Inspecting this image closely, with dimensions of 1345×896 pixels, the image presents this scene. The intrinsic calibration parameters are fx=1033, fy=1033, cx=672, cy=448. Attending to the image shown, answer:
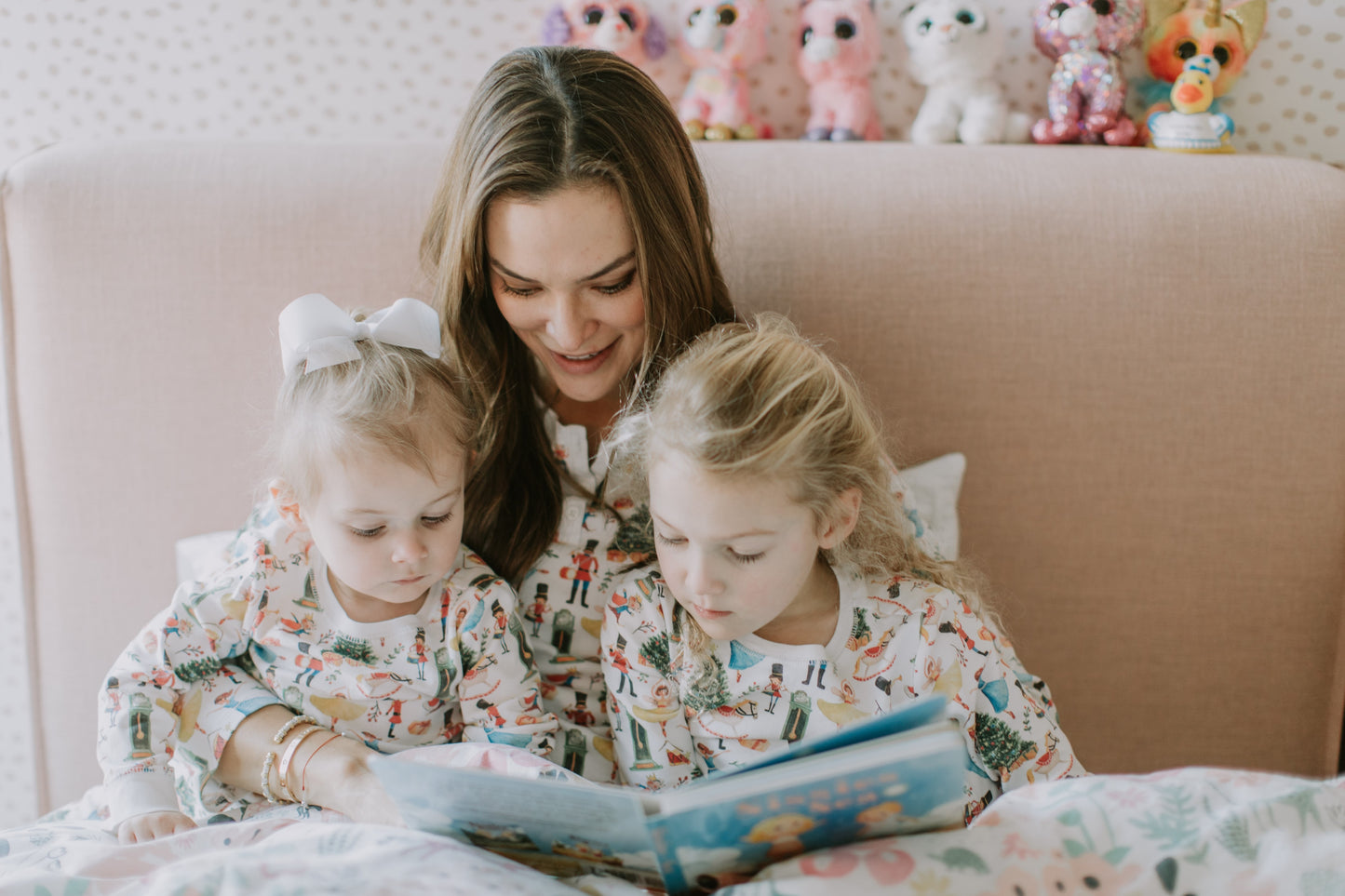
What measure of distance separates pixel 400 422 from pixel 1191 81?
4.15 feet

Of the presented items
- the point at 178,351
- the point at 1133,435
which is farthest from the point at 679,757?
the point at 178,351

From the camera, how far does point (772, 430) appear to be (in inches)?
42.2

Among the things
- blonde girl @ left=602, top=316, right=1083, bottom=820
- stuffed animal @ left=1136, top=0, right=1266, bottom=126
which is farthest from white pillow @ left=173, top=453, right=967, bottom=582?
stuffed animal @ left=1136, top=0, right=1266, bottom=126

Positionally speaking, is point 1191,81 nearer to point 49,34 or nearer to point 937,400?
point 937,400

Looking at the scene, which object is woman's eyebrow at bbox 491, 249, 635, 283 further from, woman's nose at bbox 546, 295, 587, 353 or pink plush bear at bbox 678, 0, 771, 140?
pink plush bear at bbox 678, 0, 771, 140

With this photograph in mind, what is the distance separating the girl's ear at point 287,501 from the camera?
1210mm

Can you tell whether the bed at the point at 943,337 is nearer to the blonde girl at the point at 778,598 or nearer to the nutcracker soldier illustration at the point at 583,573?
the blonde girl at the point at 778,598

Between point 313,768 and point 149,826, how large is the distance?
0.58 ft

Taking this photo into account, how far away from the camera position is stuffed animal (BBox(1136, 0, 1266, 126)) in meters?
1.56

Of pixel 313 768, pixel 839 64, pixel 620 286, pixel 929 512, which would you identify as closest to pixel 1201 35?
pixel 839 64

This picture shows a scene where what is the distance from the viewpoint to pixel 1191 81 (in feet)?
5.09

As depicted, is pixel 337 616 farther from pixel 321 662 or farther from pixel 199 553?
pixel 199 553

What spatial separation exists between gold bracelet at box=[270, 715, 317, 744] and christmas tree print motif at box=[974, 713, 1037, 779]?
0.81 metres

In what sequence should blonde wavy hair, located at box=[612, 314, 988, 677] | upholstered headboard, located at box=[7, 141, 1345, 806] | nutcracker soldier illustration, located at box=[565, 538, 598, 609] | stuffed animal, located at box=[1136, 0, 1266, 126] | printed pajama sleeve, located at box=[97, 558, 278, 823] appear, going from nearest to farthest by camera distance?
blonde wavy hair, located at box=[612, 314, 988, 677]
printed pajama sleeve, located at box=[97, 558, 278, 823]
nutcracker soldier illustration, located at box=[565, 538, 598, 609]
upholstered headboard, located at box=[7, 141, 1345, 806]
stuffed animal, located at box=[1136, 0, 1266, 126]
